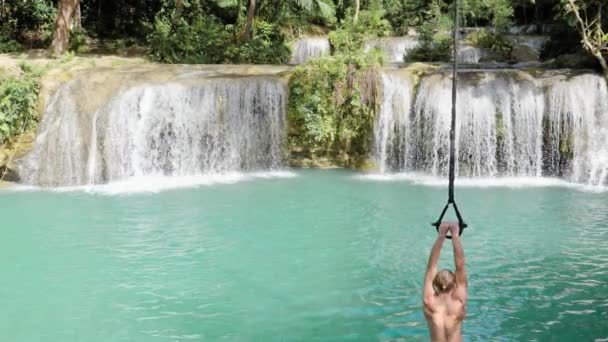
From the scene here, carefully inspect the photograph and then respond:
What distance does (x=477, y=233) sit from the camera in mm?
10242

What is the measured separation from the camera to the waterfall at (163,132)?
48.0ft

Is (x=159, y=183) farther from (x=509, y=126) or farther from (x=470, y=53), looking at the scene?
(x=470, y=53)

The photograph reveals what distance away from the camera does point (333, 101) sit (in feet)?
52.3

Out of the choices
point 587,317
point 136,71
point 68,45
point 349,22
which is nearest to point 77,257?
point 587,317

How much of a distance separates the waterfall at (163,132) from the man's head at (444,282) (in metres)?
11.2

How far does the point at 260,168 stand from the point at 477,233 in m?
6.72

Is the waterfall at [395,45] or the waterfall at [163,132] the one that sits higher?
the waterfall at [395,45]

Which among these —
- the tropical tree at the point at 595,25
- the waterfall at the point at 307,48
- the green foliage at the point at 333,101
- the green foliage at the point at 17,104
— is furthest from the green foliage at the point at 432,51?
the green foliage at the point at 17,104

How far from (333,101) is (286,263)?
7640 millimetres

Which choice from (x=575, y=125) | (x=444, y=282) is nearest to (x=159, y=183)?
(x=575, y=125)

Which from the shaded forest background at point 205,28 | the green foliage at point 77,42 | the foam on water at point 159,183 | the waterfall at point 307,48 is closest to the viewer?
the foam on water at point 159,183

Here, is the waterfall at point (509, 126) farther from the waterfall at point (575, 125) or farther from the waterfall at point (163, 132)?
the waterfall at point (163, 132)

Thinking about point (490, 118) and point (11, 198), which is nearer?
point (11, 198)

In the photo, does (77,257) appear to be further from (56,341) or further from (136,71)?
(136,71)
